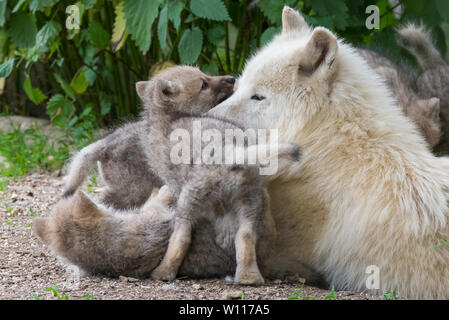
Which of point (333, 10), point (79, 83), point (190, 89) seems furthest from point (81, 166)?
point (79, 83)

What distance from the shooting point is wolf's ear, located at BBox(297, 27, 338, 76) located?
398 cm

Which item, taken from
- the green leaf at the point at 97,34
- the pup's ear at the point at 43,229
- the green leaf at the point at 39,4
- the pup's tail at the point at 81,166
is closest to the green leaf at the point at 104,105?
the green leaf at the point at 97,34

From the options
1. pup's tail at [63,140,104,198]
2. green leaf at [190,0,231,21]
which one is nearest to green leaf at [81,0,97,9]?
green leaf at [190,0,231,21]

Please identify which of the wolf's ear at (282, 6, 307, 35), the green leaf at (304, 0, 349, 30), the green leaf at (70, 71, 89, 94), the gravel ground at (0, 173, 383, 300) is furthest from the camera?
the green leaf at (70, 71, 89, 94)

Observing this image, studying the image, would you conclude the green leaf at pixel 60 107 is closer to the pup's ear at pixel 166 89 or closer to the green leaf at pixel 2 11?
the green leaf at pixel 2 11

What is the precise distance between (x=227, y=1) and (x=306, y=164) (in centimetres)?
324

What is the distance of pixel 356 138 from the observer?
4.05m

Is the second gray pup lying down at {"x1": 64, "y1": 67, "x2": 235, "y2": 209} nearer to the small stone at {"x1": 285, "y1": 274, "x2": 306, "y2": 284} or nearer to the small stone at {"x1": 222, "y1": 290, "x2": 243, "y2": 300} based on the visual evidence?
the small stone at {"x1": 285, "y1": 274, "x2": 306, "y2": 284}

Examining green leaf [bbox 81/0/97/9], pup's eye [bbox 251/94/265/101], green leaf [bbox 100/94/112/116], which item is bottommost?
pup's eye [bbox 251/94/265/101]

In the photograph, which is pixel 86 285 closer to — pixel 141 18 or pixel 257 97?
pixel 257 97

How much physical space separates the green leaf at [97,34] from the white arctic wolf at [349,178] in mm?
3528

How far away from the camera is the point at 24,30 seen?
7059mm

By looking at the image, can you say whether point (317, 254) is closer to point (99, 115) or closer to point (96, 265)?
point (96, 265)

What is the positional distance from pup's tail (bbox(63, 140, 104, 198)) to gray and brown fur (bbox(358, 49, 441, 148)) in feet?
7.36
